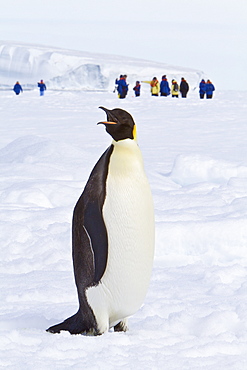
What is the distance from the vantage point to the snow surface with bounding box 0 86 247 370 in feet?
7.22

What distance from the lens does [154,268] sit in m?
3.81

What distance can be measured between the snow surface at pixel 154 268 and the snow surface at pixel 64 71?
2794 centimetres

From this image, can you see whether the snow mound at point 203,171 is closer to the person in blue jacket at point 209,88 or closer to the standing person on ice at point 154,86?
the person in blue jacket at point 209,88

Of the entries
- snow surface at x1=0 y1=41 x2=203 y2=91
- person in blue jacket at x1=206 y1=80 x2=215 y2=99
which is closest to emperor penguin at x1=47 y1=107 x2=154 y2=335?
person in blue jacket at x1=206 y1=80 x2=215 y2=99

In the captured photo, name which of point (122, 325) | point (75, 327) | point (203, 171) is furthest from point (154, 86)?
point (75, 327)

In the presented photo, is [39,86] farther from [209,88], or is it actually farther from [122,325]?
[122,325]

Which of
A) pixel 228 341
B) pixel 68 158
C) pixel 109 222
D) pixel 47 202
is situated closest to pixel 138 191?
pixel 109 222

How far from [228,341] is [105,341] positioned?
1.69 ft

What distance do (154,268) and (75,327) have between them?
134 cm

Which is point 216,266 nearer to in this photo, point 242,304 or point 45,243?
point 242,304

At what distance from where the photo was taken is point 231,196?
5.49 meters

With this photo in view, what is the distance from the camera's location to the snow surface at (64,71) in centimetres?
3625

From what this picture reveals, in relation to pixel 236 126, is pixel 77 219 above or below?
above

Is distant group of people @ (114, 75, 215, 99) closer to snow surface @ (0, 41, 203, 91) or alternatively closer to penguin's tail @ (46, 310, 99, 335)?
snow surface @ (0, 41, 203, 91)
